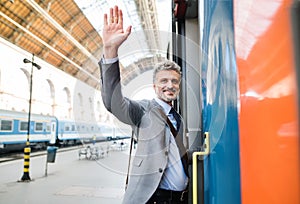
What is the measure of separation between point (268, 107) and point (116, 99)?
2.92 feet

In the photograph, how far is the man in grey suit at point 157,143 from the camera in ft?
4.55

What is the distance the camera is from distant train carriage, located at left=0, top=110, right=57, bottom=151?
1249cm

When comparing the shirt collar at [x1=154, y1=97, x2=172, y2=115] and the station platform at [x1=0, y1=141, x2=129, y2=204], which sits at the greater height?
the shirt collar at [x1=154, y1=97, x2=172, y2=115]

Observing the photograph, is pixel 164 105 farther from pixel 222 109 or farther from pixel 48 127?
pixel 48 127

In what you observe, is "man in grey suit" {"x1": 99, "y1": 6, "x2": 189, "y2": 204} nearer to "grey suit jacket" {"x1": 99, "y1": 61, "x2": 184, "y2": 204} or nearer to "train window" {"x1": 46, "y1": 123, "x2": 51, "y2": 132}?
"grey suit jacket" {"x1": 99, "y1": 61, "x2": 184, "y2": 204}

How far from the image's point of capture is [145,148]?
56.4 inches

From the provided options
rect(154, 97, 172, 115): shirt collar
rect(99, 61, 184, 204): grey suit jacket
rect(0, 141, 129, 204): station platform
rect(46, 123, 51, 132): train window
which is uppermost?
rect(46, 123, 51, 132): train window

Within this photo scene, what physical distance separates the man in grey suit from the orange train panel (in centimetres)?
80

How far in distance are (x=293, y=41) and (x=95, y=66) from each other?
961 mm

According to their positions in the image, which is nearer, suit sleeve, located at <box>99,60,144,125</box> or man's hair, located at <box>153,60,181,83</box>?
suit sleeve, located at <box>99,60,144,125</box>

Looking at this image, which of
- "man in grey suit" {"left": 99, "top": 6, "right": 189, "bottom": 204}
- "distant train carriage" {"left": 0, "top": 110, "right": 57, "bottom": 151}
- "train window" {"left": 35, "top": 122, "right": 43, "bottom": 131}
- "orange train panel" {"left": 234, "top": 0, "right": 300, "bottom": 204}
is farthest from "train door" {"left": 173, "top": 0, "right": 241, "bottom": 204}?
"train window" {"left": 35, "top": 122, "right": 43, "bottom": 131}

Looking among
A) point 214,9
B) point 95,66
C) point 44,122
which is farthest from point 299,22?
point 44,122

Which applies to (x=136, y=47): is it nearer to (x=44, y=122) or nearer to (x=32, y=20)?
(x=32, y=20)

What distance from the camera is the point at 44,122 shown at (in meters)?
16.8
